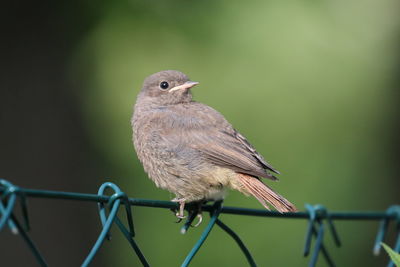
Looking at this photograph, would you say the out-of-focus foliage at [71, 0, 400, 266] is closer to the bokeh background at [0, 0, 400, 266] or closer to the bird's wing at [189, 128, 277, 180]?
the bokeh background at [0, 0, 400, 266]

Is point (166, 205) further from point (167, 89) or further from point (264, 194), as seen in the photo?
point (167, 89)

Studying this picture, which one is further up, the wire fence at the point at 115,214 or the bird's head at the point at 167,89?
the bird's head at the point at 167,89

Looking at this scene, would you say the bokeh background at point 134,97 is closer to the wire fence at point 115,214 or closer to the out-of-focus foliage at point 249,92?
the out-of-focus foliage at point 249,92

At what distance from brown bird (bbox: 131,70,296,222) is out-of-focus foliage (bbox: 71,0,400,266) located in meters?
2.46

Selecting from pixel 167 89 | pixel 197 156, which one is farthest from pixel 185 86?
pixel 197 156

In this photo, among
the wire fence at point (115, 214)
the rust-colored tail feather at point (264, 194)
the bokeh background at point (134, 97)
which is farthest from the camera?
the bokeh background at point (134, 97)

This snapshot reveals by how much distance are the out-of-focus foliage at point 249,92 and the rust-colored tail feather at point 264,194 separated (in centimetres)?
292

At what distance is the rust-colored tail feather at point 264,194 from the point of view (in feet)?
13.8

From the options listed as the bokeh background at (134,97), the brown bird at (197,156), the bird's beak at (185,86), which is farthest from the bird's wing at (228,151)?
the bokeh background at (134,97)

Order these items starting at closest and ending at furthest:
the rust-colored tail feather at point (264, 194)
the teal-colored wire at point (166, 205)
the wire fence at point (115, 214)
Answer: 1. the wire fence at point (115, 214)
2. the teal-colored wire at point (166, 205)
3. the rust-colored tail feather at point (264, 194)

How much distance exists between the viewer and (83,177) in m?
8.53

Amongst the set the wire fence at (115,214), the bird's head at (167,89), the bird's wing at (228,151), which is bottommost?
the wire fence at (115,214)

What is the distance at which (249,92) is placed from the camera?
8.55m

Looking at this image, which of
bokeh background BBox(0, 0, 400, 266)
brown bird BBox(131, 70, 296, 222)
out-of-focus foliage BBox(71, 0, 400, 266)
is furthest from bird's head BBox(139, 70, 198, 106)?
out-of-focus foliage BBox(71, 0, 400, 266)
